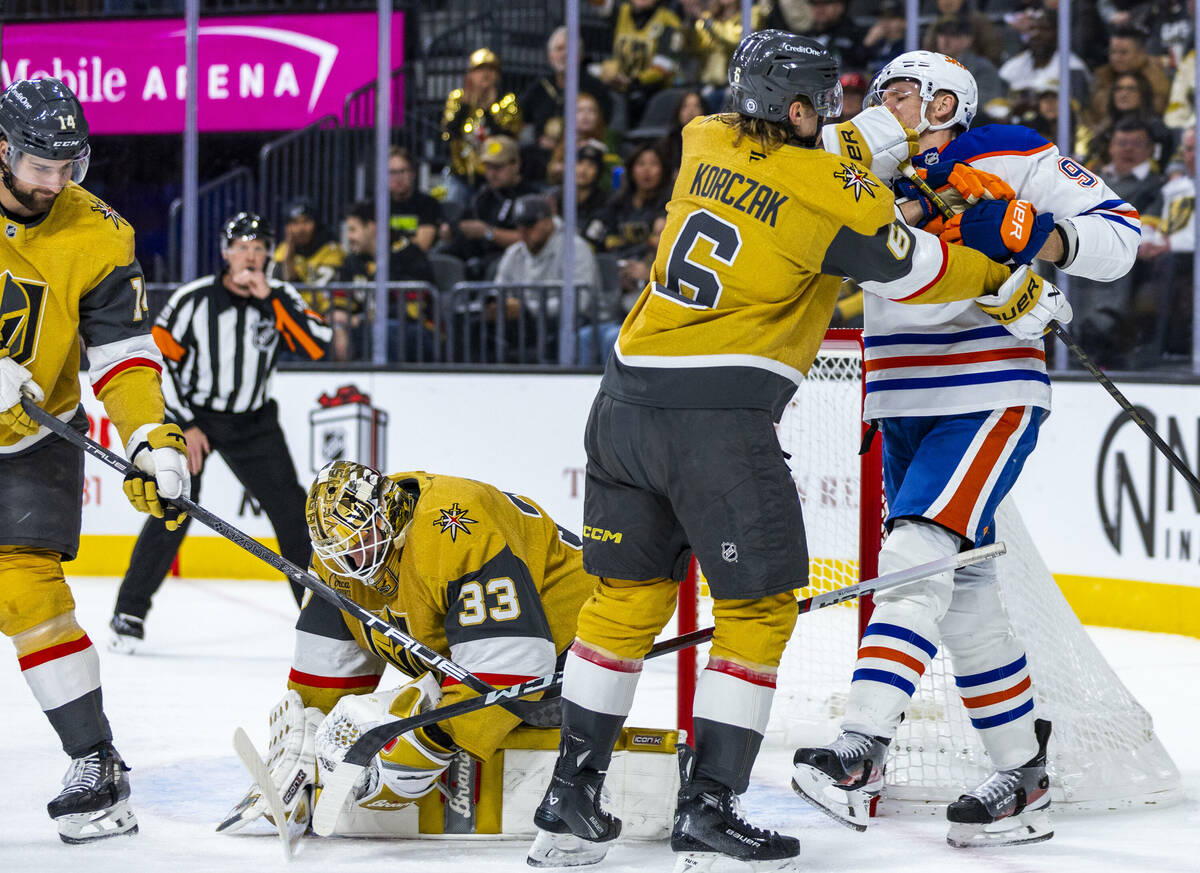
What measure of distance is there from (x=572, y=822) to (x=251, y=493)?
2.43m

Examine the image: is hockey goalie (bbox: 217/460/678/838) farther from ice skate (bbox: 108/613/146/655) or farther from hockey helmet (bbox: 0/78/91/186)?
ice skate (bbox: 108/613/146/655)

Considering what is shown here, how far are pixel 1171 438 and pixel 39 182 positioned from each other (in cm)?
330

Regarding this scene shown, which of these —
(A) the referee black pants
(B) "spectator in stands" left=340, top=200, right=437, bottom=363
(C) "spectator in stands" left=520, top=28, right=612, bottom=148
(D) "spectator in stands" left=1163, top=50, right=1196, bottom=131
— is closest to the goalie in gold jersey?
(A) the referee black pants

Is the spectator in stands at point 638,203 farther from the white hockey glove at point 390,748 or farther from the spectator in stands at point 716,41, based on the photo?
the white hockey glove at point 390,748

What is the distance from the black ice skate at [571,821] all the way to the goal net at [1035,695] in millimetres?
636

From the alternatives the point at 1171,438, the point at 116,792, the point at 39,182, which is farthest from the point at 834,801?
the point at 1171,438

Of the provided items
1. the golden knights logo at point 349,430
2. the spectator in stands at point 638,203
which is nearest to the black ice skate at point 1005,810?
the golden knights logo at point 349,430

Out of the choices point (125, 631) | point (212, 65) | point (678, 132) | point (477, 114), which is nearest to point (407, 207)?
point (477, 114)

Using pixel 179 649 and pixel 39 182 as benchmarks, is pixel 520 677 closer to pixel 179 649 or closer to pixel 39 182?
pixel 39 182

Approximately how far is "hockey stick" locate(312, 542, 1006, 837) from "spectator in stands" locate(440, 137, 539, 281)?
14.1 ft

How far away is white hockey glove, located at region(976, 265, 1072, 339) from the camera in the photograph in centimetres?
226

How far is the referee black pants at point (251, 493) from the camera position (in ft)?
14.1

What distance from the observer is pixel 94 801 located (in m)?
2.38

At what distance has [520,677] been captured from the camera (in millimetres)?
2338
